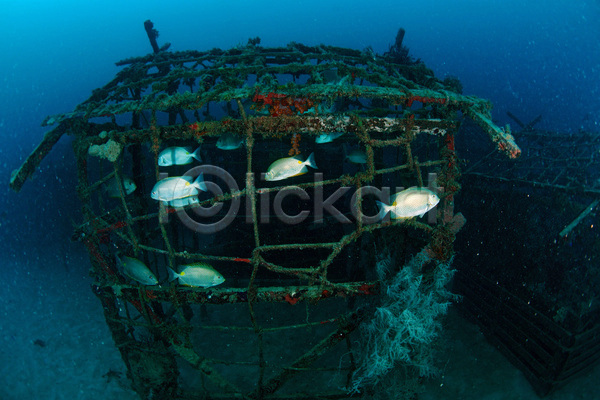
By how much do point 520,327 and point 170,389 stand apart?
20.2 feet

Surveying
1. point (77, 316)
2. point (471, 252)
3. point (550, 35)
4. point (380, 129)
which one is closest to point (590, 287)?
point (471, 252)

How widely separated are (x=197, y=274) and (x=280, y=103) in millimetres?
2237

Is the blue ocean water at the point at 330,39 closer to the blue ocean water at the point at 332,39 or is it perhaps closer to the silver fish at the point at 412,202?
the blue ocean water at the point at 332,39

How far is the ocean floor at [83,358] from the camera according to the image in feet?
17.3

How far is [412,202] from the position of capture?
308 centimetres

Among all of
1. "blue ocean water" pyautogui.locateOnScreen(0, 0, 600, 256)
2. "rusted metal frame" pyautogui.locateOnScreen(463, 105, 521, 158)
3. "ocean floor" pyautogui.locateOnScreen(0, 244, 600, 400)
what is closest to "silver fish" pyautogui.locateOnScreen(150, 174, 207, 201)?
"rusted metal frame" pyautogui.locateOnScreen(463, 105, 521, 158)

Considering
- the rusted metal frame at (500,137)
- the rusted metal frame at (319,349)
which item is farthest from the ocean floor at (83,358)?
the rusted metal frame at (500,137)

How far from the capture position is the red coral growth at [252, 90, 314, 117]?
3.23m

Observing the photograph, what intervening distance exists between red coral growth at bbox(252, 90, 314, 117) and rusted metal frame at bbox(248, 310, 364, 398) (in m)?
2.59

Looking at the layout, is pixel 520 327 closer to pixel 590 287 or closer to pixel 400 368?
pixel 590 287

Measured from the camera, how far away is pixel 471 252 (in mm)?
6766

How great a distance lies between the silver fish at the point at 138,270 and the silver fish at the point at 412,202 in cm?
307

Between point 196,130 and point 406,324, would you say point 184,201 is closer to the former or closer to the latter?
point 196,130

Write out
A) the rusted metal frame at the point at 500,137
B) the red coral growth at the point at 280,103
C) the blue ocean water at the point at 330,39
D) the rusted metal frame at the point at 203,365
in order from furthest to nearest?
the blue ocean water at the point at 330,39 < the rusted metal frame at the point at 203,365 < the red coral growth at the point at 280,103 < the rusted metal frame at the point at 500,137
